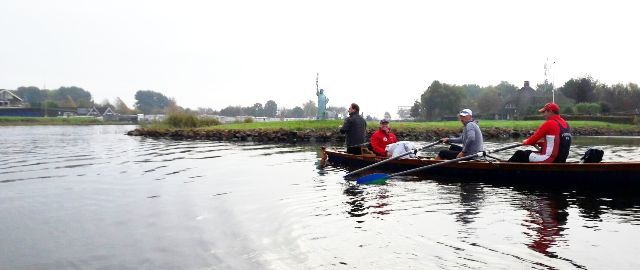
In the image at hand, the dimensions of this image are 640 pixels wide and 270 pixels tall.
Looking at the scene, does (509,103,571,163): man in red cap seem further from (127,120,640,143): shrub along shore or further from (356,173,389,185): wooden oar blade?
(127,120,640,143): shrub along shore

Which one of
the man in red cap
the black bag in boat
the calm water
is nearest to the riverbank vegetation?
the calm water

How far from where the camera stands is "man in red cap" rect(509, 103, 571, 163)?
40.2ft

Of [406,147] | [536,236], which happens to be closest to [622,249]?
[536,236]

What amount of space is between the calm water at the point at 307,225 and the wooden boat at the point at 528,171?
0.34 metres

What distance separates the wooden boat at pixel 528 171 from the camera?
11617mm

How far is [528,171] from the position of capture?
1286 centimetres

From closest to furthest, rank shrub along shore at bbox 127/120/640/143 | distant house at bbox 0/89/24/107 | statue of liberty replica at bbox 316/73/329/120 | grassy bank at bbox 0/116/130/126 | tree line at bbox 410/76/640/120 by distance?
shrub along shore at bbox 127/120/640/143 < statue of liberty replica at bbox 316/73/329/120 < tree line at bbox 410/76/640/120 < grassy bank at bbox 0/116/130/126 < distant house at bbox 0/89/24/107

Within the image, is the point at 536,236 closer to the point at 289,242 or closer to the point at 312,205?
the point at 289,242

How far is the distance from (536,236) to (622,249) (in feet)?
3.84

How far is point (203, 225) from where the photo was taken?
946cm

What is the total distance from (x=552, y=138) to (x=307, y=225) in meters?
6.87

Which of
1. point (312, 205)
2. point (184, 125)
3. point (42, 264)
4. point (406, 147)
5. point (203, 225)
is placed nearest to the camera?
point (42, 264)

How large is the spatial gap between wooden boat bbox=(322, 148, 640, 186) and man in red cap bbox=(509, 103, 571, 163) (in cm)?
34

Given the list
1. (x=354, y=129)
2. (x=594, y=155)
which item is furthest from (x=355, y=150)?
(x=594, y=155)
